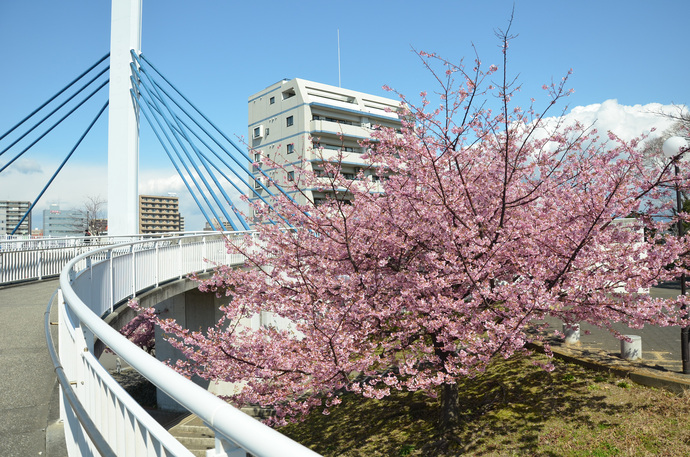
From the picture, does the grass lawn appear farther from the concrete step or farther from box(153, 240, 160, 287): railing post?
box(153, 240, 160, 287): railing post

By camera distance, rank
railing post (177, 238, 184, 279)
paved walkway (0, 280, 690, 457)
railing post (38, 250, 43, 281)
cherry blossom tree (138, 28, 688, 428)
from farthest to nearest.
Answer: railing post (38, 250, 43, 281) → railing post (177, 238, 184, 279) → cherry blossom tree (138, 28, 688, 428) → paved walkway (0, 280, 690, 457)

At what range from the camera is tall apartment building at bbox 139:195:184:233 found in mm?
168125

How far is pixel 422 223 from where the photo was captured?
22.2 feet

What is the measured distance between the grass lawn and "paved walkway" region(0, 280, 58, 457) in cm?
527

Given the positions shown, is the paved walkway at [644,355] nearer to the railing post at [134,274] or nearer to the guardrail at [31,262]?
the railing post at [134,274]

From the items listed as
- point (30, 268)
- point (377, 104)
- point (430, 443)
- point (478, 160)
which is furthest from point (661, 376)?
point (377, 104)

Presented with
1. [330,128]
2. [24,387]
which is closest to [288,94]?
[330,128]

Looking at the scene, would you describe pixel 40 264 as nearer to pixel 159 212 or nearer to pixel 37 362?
pixel 37 362

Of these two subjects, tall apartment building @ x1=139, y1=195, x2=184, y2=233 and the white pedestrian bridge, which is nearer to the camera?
the white pedestrian bridge

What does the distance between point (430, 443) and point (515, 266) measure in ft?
10.4

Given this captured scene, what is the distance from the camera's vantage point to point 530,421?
7.37 metres

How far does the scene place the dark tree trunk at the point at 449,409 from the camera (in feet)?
25.4

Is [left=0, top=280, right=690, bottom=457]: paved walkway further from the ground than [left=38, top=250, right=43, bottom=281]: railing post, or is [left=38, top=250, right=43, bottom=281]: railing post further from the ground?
[left=38, top=250, right=43, bottom=281]: railing post

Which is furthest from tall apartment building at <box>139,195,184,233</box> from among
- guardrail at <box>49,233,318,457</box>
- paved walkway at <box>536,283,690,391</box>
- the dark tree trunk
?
guardrail at <box>49,233,318,457</box>
